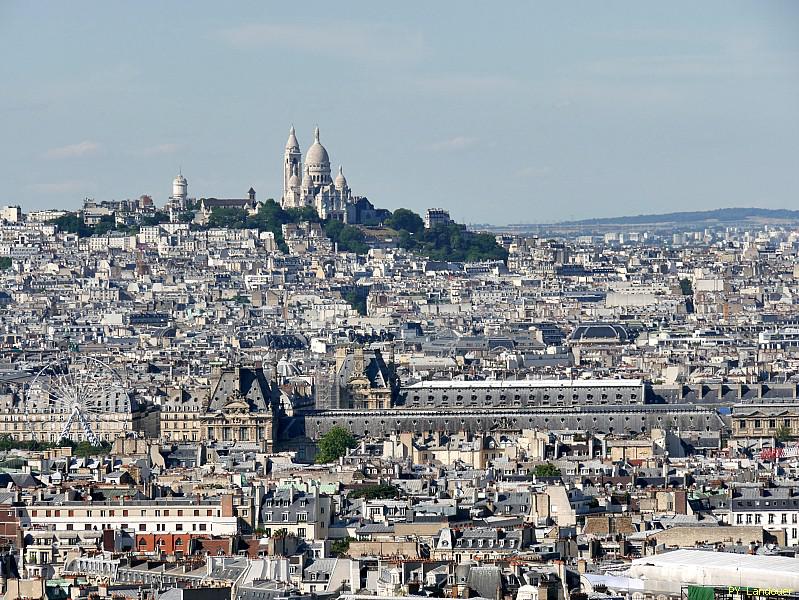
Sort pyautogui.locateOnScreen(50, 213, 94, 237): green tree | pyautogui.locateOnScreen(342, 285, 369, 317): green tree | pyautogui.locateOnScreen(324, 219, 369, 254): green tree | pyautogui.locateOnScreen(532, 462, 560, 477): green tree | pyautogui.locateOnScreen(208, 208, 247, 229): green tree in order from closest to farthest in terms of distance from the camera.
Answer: pyautogui.locateOnScreen(532, 462, 560, 477): green tree, pyautogui.locateOnScreen(342, 285, 369, 317): green tree, pyautogui.locateOnScreen(324, 219, 369, 254): green tree, pyautogui.locateOnScreen(208, 208, 247, 229): green tree, pyautogui.locateOnScreen(50, 213, 94, 237): green tree

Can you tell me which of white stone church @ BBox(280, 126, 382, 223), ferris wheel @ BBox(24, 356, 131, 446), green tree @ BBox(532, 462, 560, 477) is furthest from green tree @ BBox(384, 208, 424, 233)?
green tree @ BBox(532, 462, 560, 477)

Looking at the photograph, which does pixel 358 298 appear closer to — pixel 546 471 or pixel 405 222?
pixel 405 222

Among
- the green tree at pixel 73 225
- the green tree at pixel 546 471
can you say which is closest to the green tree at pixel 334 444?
the green tree at pixel 546 471

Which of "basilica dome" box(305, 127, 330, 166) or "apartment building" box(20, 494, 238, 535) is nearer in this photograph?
"apartment building" box(20, 494, 238, 535)

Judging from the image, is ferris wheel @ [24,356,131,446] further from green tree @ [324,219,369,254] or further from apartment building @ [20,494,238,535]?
green tree @ [324,219,369,254]

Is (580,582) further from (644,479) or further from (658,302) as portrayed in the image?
(658,302)

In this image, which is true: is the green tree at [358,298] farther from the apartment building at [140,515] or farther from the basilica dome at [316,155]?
the apartment building at [140,515]
